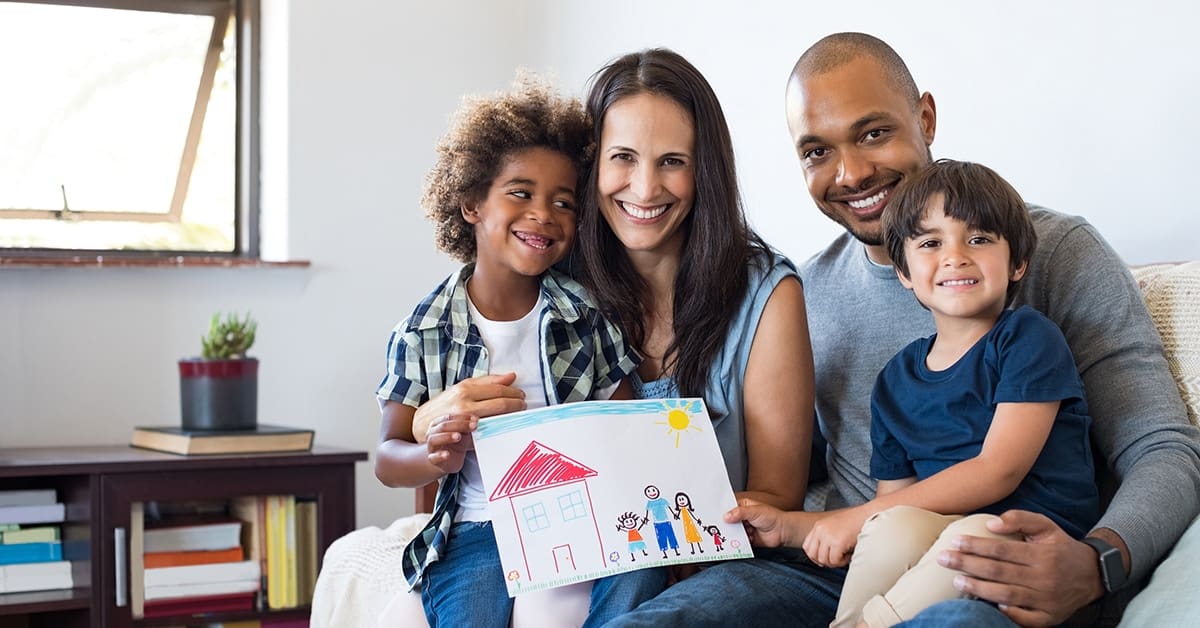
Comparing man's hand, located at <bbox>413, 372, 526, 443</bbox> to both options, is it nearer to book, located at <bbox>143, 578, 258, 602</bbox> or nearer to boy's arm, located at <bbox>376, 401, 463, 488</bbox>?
boy's arm, located at <bbox>376, 401, 463, 488</bbox>

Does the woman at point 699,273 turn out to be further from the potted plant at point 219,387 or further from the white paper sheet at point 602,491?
the potted plant at point 219,387

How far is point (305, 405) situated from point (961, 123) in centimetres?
186

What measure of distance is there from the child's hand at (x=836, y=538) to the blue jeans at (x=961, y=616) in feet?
0.68

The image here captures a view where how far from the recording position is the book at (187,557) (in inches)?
100

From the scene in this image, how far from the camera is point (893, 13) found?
7.46ft

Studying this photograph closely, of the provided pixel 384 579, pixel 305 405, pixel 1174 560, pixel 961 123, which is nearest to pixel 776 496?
pixel 1174 560

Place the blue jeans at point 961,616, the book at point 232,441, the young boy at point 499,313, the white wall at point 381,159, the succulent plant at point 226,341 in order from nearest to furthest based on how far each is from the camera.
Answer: the blue jeans at point 961,616 < the young boy at point 499,313 < the white wall at point 381,159 < the book at point 232,441 < the succulent plant at point 226,341

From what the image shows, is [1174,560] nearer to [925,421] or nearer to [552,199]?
[925,421]

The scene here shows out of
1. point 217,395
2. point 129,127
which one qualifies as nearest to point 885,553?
point 217,395

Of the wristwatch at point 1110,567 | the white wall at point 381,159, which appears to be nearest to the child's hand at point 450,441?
the wristwatch at point 1110,567

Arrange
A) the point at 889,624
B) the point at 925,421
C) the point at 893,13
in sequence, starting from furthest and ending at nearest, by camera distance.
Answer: the point at 893,13 → the point at 925,421 → the point at 889,624

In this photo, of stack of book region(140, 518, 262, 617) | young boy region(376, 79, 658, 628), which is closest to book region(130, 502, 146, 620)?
stack of book region(140, 518, 262, 617)

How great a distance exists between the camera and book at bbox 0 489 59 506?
247 cm

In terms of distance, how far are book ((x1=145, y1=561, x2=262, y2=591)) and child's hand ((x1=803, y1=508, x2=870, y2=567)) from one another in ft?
5.11
